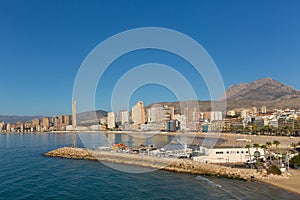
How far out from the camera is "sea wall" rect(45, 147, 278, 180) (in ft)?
60.6

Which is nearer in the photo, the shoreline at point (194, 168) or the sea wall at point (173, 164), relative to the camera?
the shoreline at point (194, 168)

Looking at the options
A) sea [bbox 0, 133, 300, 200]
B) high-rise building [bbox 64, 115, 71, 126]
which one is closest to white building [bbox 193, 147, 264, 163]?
sea [bbox 0, 133, 300, 200]

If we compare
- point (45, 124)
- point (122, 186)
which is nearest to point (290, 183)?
point (122, 186)

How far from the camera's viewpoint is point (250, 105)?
144625 millimetres

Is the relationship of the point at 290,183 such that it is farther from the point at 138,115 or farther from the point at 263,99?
the point at 263,99

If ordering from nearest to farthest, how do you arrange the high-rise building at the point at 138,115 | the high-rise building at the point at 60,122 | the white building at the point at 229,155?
the white building at the point at 229,155
the high-rise building at the point at 138,115
the high-rise building at the point at 60,122

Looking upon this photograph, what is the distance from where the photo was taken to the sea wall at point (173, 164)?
18462 millimetres

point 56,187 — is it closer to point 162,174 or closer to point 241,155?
point 162,174

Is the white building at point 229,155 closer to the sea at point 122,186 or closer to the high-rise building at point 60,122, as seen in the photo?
the sea at point 122,186

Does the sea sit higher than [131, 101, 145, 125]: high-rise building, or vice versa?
[131, 101, 145, 125]: high-rise building

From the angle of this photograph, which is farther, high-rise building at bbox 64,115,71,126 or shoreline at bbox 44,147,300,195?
high-rise building at bbox 64,115,71,126

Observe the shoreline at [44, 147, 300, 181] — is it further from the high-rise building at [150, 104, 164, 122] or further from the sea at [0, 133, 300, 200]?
the high-rise building at [150, 104, 164, 122]

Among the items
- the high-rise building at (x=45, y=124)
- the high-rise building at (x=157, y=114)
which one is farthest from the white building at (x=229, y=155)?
the high-rise building at (x=45, y=124)

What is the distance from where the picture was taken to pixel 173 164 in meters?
22.9
